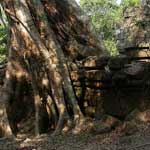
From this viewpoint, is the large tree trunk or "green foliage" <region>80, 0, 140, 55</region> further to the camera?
"green foliage" <region>80, 0, 140, 55</region>

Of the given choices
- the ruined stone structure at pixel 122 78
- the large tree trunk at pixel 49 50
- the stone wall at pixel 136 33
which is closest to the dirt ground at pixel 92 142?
the large tree trunk at pixel 49 50

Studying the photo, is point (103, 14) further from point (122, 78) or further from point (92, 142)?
point (92, 142)

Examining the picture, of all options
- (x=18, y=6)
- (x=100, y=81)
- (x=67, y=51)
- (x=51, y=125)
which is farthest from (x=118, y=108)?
(x=18, y=6)

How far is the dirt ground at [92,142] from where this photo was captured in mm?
6829

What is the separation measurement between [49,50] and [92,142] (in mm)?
2673

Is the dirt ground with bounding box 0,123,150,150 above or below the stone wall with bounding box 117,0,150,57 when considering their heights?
below

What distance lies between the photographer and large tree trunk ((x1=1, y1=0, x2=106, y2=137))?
901 centimetres

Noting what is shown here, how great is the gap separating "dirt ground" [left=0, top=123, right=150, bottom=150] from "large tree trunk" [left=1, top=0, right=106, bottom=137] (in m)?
0.46

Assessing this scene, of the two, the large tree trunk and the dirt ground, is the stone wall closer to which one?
the large tree trunk

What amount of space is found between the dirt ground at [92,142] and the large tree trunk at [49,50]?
0.46 meters

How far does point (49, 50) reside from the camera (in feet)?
30.7

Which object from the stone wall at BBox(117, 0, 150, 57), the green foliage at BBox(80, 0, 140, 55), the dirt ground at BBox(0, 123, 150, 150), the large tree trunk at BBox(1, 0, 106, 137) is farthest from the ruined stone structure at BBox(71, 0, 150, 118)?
the green foliage at BBox(80, 0, 140, 55)

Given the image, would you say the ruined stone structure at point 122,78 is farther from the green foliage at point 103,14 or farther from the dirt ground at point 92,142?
the green foliage at point 103,14

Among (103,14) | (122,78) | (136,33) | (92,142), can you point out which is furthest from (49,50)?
(103,14)
